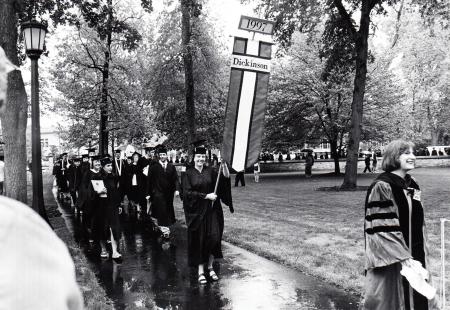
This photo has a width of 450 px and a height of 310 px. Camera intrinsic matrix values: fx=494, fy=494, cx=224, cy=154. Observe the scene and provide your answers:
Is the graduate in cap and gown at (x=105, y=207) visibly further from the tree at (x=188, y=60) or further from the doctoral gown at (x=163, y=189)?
the tree at (x=188, y=60)

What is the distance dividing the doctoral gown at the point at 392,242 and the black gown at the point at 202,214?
10.7 ft

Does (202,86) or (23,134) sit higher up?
(202,86)

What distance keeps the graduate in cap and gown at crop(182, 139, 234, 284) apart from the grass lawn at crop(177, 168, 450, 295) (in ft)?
4.78

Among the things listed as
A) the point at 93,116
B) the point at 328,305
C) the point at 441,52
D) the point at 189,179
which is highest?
the point at 441,52

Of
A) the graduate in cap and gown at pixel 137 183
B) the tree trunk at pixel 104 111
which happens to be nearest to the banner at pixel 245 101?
the graduate in cap and gown at pixel 137 183

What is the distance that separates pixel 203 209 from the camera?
24.3 feet

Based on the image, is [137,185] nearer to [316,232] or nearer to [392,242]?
[316,232]

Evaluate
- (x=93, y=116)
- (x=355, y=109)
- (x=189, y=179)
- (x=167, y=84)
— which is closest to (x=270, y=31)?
(x=189, y=179)

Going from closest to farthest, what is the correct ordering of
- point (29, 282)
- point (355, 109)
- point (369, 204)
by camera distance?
point (29, 282) < point (369, 204) < point (355, 109)

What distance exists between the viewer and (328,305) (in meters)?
5.85

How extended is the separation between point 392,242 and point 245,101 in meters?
3.40

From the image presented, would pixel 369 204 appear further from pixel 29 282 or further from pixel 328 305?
pixel 29 282

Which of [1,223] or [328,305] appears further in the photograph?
[328,305]

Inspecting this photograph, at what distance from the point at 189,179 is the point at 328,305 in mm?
2761
